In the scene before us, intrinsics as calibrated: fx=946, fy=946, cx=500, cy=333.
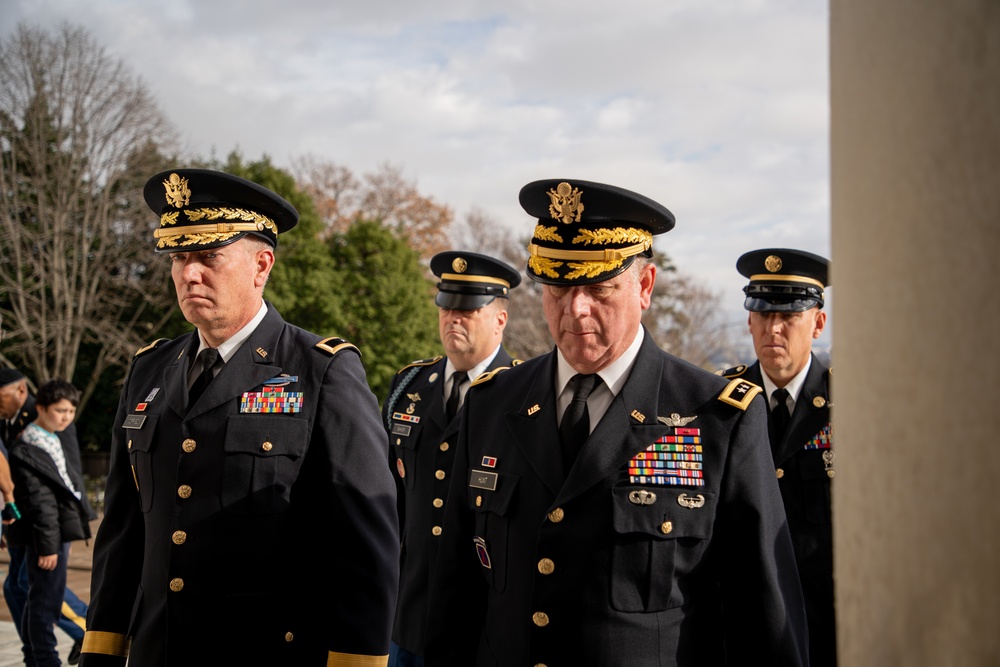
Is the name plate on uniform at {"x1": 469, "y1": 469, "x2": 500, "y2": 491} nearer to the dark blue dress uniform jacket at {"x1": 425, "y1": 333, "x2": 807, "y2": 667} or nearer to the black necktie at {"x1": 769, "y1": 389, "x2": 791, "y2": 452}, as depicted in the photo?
the dark blue dress uniform jacket at {"x1": 425, "y1": 333, "x2": 807, "y2": 667}

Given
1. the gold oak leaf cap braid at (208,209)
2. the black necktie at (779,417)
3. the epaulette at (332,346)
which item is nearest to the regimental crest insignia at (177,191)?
the gold oak leaf cap braid at (208,209)

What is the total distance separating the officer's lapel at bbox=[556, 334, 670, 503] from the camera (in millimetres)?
2580

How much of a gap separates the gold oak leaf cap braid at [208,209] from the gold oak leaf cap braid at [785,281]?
2622 mm

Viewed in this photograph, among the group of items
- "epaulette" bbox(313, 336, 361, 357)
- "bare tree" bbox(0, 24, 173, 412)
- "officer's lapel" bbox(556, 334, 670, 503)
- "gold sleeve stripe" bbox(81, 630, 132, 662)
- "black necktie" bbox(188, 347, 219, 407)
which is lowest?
"gold sleeve stripe" bbox(81, 630, 132, 662)

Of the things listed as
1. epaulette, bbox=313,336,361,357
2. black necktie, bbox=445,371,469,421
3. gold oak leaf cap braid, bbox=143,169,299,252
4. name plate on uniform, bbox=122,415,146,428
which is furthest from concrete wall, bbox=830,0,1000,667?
black necktie, bbox=445,371,469,421

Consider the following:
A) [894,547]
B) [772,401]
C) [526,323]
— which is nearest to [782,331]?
[772,401]

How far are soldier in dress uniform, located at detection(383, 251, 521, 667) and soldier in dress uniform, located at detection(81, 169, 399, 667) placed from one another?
6.32 ft

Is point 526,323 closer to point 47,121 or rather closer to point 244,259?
point 47,121

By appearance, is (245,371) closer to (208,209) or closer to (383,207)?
(208,209)

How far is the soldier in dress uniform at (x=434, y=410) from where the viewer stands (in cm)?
534

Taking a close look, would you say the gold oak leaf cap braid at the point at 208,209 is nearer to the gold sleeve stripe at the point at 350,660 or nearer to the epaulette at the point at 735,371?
the gold sleeve stripe at the point at 350,660

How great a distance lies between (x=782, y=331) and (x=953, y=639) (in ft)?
14.9

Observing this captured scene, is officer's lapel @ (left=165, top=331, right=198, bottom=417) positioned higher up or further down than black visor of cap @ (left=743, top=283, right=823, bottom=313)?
further down

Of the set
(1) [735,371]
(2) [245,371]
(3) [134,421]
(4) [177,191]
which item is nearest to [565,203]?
(2) [245,371]
